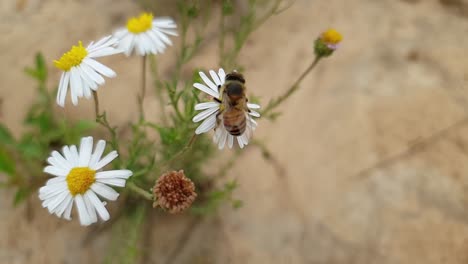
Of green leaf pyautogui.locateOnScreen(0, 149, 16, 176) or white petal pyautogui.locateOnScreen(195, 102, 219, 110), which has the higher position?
white petal pyautogui.locateOnScreen(195, 102, 219, 110)

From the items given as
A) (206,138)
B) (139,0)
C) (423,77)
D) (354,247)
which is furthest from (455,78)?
(139,0)

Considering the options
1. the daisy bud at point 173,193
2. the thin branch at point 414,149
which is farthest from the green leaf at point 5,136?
the thin branch at point 414,149

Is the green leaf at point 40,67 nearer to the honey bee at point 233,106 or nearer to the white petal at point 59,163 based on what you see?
the white petal at point 59,163

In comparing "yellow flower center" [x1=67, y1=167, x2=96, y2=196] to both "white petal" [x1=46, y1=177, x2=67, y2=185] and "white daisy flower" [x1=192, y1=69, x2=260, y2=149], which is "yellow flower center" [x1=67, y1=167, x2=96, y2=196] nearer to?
"white petal" [x1=46, y1=177, x2=67, y2=185]

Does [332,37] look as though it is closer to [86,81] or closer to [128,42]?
[128,42]

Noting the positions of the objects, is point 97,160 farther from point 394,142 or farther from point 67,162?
point 394,142

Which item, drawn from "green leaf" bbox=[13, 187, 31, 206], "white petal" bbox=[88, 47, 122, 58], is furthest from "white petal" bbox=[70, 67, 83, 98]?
"green leaf" bbox=[13, 187, 31, 206]
